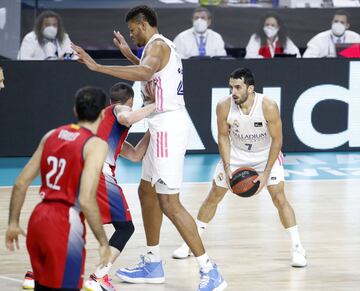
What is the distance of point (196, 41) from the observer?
50.6 ft

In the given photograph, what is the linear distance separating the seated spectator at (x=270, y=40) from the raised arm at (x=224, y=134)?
5.92 metres

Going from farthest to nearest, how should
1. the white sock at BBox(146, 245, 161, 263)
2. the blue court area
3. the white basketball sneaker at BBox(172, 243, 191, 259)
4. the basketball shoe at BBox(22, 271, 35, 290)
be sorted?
the blue court area
the white basketball sneaker at BBox(172, 243, 191, 259)
the white sock at BBox(146, 245, 161, 263)
the basketball shoe at BBox(22, 271, 35, 290)

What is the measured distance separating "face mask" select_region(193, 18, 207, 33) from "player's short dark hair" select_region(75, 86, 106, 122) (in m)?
9.07

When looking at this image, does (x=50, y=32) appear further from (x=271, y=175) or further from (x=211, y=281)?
(x=211, y=281)

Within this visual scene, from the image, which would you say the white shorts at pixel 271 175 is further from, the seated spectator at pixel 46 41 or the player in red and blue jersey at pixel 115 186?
the seated spectator at pixel 46 41

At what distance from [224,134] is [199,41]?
19.8ft

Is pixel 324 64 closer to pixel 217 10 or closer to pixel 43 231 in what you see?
pixel 217 10

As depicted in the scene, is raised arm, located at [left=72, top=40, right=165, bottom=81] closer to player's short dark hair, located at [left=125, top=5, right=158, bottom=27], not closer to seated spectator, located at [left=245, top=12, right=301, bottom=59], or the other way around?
player's short dark hair, located at [left=125, top=5, right=158, bottom=27]

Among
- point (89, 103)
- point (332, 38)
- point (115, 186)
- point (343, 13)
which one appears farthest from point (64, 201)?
point (343, 13)

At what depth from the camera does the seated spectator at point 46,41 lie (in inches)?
574

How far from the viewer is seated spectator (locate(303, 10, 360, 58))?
15.7 m

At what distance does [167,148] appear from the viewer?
8445 mm

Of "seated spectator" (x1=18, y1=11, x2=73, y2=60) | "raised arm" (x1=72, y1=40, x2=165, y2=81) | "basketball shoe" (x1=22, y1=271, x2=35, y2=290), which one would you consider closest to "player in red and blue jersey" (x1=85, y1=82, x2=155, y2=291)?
"raised arm" (x1=72, y1=40, x2=165, y2=81)

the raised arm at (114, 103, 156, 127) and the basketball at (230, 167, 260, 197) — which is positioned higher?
the raised arm at (114, 103, 156, 127)
